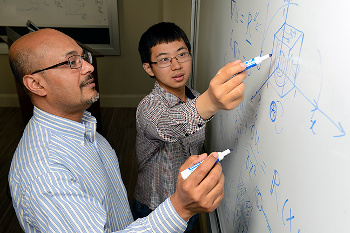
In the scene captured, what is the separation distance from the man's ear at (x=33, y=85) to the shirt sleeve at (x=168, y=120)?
340 mm

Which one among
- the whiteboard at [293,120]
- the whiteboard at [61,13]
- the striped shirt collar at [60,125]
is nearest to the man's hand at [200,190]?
the whiteboard at [293,120]

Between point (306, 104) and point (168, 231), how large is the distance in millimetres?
475

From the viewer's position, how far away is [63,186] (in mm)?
710

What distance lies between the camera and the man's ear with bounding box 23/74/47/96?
920mm

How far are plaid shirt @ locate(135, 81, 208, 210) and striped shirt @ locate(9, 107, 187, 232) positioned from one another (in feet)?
0.71

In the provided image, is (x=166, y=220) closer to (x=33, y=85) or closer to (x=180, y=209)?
(x=180, y=209)

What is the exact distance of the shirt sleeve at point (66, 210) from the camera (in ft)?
2.27

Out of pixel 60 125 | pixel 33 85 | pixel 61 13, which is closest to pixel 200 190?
pixel 60 125

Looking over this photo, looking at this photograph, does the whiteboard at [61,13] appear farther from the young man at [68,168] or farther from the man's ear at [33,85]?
the man's ear at [33,85]

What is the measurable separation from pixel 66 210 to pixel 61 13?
9.45ft

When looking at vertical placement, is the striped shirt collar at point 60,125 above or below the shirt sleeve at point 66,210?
above

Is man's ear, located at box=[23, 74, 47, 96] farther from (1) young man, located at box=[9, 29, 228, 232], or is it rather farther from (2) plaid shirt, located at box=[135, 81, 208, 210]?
(2) plaid shirt, located at box=[135, 81, 208, 210]

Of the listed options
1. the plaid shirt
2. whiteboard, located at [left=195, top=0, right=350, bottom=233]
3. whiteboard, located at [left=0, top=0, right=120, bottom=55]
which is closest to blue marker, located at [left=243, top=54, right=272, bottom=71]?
whiteboard, located at [left=195, top=0, right=350, bottom=233]

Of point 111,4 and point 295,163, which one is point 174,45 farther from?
point 111,4
